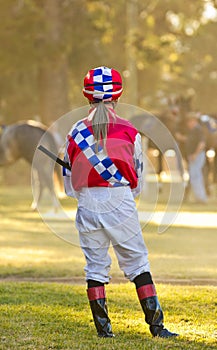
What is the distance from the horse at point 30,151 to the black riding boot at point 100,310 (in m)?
13.1

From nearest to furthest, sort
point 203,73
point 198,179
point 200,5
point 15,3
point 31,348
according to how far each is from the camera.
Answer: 1. point 31,348
2. point 198,179
3. point 15,3
4. point 200,5
5. point 203,73

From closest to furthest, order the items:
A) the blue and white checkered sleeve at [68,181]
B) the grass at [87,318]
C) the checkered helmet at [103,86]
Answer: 1. the grass at [87,318]
2. the checkered helmet at [103,86]
3. the blue and white checkered sleeve at [68,181]

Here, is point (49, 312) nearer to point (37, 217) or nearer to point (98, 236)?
point (98, 236)

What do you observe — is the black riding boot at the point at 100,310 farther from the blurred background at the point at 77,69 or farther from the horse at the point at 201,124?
the horse at the point at 201,124

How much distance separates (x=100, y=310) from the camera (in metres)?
6.47

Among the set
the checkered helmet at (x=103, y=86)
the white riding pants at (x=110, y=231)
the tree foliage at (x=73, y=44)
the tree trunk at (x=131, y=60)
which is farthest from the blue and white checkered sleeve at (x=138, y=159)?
the tree trunk at (x=131, y=60)

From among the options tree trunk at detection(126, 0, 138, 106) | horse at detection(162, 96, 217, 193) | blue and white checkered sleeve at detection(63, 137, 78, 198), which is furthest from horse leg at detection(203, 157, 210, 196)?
blue and white checkered sleeve at detection(63, 137, 78, 198)

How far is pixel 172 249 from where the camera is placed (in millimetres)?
13164

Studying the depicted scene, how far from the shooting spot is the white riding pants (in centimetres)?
641

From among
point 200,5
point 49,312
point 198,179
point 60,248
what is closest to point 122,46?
point 200,5

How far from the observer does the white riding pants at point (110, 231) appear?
21.0 ft

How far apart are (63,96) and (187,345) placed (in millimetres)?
27489

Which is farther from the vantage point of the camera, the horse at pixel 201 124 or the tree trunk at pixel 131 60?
the tree trunk at pixel 131 60

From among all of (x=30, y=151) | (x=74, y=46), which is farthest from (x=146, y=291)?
(x=74, y=46)
